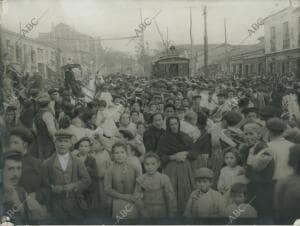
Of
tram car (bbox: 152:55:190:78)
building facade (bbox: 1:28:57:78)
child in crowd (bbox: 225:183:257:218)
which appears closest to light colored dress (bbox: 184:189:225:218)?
→ child in crowd (bbox: 225:183:257:218)

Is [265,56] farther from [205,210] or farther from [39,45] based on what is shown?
→ [39,45]

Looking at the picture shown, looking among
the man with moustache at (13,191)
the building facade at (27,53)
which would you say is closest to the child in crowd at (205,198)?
A: the man with moustache at (13,191)

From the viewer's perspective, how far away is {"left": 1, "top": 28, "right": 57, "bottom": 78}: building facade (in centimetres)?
577

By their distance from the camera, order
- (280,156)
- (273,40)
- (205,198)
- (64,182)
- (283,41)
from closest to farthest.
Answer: (280,156) < (205,198) < (64,182) < (283,41) < (273,40)

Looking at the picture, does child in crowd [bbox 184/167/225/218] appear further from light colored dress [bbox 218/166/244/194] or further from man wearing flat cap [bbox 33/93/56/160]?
man wearing flat cap [bbox 33/93/56/160]

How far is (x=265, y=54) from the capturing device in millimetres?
5965

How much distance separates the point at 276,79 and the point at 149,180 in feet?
6.90

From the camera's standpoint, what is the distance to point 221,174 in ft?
18.3

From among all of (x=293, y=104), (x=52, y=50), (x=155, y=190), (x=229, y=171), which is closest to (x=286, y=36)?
(x=293, y=104)

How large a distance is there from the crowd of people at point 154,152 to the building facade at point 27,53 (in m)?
0.28

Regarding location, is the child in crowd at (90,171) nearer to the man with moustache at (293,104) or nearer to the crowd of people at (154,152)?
the crowd of people at (154,152)

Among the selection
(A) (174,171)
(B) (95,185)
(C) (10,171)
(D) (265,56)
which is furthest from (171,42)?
Answer: (C) (10,171)

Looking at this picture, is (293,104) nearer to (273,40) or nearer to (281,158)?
(281,158)

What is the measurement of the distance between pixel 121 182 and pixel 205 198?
41.8 inches
